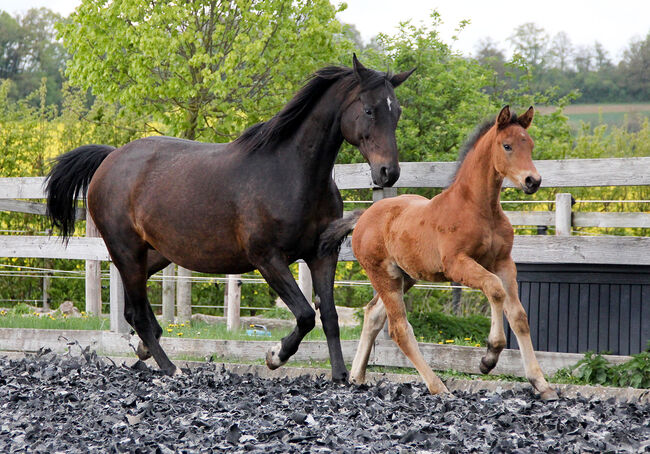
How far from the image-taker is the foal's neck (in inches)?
178

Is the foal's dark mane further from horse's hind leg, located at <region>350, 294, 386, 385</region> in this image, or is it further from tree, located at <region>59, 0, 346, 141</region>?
tree, located at <region>59, 0, 346, 141</region>

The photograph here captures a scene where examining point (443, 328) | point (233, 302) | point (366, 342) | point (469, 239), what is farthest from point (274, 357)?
point (233, 302)

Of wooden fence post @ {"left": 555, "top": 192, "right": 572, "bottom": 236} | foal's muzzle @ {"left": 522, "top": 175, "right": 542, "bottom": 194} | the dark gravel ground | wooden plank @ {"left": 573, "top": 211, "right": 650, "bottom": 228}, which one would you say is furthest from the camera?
wooden plank @ {"left": 573, "top": 211, "right": 650, "bottom": 228}

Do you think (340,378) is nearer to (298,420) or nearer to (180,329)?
(298,420)

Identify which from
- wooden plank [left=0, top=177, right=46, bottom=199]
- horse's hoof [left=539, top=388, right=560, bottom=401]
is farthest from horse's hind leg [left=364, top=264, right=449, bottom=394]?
wooden plank [left=0, top=177, right=46, bottom=199]

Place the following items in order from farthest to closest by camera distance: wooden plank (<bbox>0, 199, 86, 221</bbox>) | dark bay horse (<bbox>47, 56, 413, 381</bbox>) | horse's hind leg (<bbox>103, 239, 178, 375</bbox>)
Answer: wooden plank (<bbox>0, 199, 86, 221</bbox>) < horse's hind leg (<bbox>103, 239, 178, 375</bbox>) < dark bay horse (<bbox>47, 56, 413, 381</bbox>)

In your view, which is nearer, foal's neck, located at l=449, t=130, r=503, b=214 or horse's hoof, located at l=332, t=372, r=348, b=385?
foal's neck, located at l=449, t=130, r=503, b=214

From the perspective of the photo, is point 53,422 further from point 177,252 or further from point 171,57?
point 171,57

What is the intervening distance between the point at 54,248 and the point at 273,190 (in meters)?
3.84

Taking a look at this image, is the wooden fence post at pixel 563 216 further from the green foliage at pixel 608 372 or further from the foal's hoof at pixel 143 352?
the foal's hoof at pixel 143 352

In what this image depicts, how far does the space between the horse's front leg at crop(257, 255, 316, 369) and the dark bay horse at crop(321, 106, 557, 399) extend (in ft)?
1.70

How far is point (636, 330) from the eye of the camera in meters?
6.06

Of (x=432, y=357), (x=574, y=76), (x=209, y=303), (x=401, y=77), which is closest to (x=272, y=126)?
(x=401, y=77)

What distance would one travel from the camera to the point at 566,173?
6223mm
